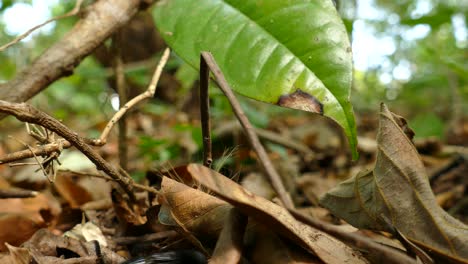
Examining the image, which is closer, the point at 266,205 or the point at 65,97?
the point at 266,205

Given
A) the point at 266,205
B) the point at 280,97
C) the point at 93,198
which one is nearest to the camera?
the point at 266,205

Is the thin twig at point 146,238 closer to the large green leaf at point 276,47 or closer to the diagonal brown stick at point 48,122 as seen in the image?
the diagonal brown stick at point 48,122

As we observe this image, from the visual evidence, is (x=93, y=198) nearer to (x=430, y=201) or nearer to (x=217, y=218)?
(x=217, y=218)

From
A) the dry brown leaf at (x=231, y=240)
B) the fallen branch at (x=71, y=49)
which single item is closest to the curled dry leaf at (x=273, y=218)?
the dry brown leaf at (x=231, y=240)

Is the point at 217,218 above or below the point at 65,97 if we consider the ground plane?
above

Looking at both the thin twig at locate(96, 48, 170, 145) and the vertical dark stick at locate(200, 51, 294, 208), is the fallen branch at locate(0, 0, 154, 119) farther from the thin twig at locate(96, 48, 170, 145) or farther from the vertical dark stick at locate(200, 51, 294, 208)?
the vertical dark stick at locate(200, 51, 294, 208)

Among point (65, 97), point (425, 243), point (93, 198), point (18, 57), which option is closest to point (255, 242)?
point (425, 243)

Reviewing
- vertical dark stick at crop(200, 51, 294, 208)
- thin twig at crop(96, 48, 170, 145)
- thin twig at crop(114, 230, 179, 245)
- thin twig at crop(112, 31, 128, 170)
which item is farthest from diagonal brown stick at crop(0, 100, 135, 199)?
thin twig at crop(112, 31, 128, 170)
